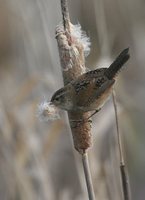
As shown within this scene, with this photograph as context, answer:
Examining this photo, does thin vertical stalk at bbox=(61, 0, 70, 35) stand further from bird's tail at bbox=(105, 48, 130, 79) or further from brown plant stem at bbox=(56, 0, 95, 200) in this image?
bird's tail at bbox=(105, 48, 130, 79)

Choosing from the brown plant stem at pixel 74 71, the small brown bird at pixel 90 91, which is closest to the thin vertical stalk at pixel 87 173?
the brown plant stem at pixel 74 71

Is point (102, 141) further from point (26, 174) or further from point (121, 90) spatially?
point (26, 174)

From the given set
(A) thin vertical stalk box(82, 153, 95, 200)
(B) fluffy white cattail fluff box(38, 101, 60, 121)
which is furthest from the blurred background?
(A) thin vertical stalk box(82, 153, 95, 200)

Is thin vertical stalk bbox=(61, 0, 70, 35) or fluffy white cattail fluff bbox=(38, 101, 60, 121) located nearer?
thin vertical stalk bbox=(61, 0, 70, 35)

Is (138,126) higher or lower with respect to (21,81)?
lower

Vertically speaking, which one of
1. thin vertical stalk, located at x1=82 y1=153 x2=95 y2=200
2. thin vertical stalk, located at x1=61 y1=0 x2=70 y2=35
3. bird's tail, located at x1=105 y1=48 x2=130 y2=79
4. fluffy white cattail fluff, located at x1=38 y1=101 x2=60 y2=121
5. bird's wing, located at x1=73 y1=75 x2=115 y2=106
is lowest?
thin vertical stalk, located at x1=82 y1=153 x2=95 y2=200

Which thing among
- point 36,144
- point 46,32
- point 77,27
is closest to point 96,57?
point 46,32

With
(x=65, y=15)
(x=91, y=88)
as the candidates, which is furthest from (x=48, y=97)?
(x=65, y=15)
